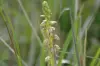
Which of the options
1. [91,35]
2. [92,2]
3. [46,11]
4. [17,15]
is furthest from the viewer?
[92,2]

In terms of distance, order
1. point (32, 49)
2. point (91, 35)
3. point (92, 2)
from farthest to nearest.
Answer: point (92, 2) < point (91, 35) < point (32, 49)

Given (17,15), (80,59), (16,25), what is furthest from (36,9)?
(80,59)

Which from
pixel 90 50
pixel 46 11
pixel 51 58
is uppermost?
pixel 46 11

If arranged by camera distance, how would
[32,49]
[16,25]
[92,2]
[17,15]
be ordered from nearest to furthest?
[32,49] → [16,25] → [17,15] → [92,2]

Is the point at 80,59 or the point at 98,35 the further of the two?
the point at 98,35

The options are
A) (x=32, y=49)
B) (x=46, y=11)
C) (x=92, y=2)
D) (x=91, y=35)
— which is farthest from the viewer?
(x=92, y=2)

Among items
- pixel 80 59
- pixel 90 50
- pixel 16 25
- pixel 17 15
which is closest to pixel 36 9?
pixel 17 15

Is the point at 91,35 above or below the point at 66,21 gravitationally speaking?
below

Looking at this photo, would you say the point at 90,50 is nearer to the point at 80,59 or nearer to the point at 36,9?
the point at 36,9

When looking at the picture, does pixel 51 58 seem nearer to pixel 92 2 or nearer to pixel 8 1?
pixel 8 1
